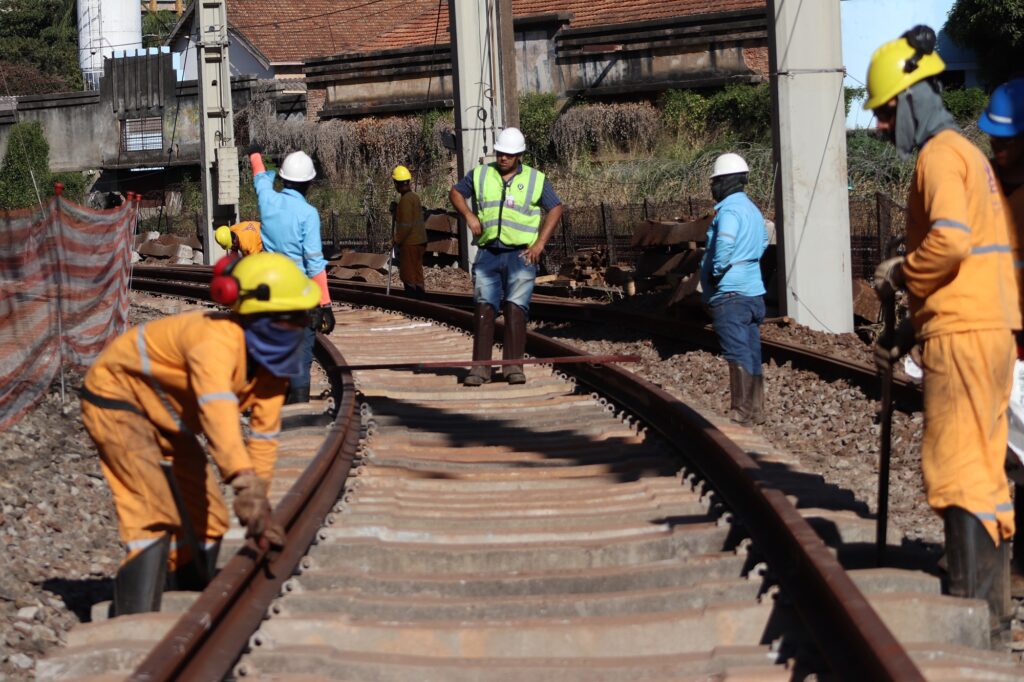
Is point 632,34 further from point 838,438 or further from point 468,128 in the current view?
point 838,438

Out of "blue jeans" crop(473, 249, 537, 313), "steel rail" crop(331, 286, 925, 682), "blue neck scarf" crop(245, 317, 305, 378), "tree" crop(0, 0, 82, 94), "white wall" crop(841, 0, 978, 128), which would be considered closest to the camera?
"steel rail" crop(331, 286, 925, 682)

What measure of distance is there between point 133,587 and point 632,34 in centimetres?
3258

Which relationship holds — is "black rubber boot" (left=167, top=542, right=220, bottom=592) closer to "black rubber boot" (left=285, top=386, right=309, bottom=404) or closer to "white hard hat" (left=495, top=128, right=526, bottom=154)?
"black rubber boot" (left=285, top=386, right=309, bottom=404)

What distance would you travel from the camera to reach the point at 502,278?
33.0 feet

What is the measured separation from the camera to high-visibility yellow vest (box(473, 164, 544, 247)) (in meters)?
9.81

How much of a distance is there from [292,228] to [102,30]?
197 feet

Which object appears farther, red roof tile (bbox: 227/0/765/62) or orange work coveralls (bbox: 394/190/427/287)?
red roof tile (bbox: 227/0/765/62)

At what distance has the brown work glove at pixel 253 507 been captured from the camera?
4625 millimetres

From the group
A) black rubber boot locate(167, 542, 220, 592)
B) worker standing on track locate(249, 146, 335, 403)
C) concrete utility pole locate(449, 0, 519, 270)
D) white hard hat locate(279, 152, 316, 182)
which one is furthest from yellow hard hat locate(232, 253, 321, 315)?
concrete utility pole locate(449, 0, 519, 270)

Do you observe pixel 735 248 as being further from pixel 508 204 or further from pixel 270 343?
pixel 270 343

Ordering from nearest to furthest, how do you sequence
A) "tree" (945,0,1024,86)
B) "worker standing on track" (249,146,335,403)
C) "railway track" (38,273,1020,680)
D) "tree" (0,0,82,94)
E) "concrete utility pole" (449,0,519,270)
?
"railway track" (38,273,1020,680) → "worker standing on track" (249,146,335,403) → "concrete utility pole" (449,0,519,270) → "tree" (945,0,1024,86) → "tree" (0,0,82,94)

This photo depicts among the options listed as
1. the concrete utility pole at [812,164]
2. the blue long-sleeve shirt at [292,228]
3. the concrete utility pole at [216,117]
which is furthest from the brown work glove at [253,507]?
the concrete utility pole at [216,117]

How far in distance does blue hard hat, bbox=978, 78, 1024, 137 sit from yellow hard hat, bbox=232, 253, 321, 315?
265cm

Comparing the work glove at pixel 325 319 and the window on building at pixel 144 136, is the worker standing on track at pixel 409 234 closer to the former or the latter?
the work glove at pixel 325 319
